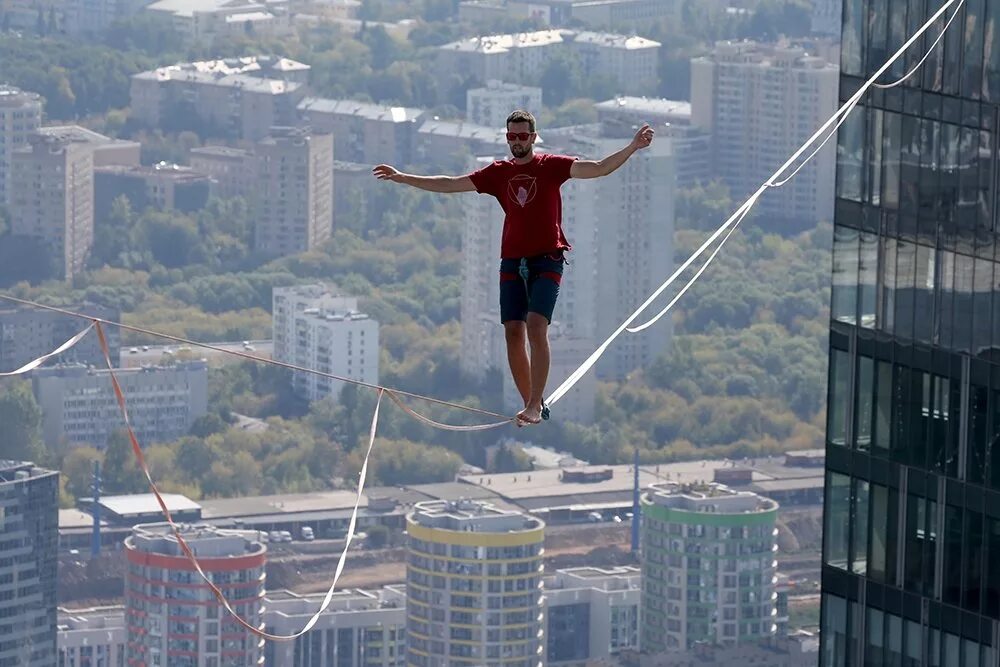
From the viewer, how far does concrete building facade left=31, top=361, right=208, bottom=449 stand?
336 feet

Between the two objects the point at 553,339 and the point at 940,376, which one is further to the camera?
the point at 553,339

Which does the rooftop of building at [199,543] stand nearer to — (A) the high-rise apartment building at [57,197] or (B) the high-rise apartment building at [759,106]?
(A) the high-rise apartment building at [57,197]

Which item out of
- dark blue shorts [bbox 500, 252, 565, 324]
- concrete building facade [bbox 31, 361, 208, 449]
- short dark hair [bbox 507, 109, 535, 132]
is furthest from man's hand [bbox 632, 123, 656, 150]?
concrete building facade [bbox 31, 361, 208, 449]

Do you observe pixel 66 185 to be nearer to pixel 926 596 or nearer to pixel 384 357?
pixel 384 357

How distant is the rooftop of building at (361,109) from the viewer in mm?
143375

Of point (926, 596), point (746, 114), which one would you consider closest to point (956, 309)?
point (926, 596)

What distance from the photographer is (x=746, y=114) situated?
145m

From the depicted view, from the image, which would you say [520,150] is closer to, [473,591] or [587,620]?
[473,591]

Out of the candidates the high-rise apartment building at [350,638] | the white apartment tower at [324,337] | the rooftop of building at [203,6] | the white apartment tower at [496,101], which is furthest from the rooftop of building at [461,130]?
the high-rise apartment building at [350,638]

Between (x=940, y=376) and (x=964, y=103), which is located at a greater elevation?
(x=964, y=103)

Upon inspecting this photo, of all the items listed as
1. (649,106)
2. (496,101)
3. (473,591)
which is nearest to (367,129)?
(496,101)

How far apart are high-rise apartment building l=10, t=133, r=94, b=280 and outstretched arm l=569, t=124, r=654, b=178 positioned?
114 metres

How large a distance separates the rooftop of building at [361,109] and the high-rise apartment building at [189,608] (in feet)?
222

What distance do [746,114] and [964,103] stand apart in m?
128
